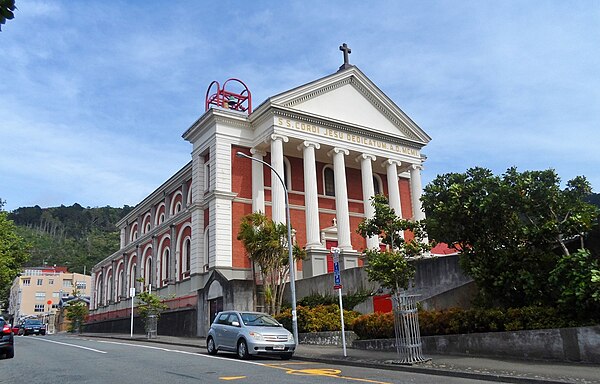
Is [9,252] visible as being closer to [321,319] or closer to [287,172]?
[287,172]

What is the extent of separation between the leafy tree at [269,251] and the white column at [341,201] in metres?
7.39

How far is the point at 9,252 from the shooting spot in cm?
→ 4184

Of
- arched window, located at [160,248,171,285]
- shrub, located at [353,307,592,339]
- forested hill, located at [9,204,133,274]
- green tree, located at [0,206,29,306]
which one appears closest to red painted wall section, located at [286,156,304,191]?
arched window, located at [160,248,171,285]

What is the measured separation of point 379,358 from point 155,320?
17.7 meters

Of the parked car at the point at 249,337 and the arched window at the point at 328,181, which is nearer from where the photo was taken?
the parked car at the point at 249,337

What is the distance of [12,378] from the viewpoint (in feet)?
35.8

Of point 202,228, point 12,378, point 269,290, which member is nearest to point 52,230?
point 202,228

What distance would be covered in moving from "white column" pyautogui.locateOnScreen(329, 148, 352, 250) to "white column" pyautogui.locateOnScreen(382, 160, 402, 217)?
3972 millimetres

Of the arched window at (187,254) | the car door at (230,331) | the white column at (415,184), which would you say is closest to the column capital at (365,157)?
the white column at (415,184)

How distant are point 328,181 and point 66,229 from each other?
138745mm

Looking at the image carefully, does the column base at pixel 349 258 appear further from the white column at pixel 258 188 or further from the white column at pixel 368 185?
the white column at pixel 258 188

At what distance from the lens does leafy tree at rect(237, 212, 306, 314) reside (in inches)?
973

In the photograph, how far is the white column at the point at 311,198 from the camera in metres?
31.4

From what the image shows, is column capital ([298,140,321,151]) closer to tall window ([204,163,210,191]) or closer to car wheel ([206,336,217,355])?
tall window ([204,163,210,191])
